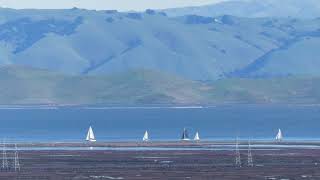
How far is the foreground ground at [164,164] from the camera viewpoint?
243ft

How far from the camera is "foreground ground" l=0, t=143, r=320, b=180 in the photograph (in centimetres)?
7419

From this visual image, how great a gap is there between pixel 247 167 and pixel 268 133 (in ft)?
221

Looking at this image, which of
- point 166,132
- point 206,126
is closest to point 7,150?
point 166,132

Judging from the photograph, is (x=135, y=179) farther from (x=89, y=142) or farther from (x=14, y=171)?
(x=89, y=142)

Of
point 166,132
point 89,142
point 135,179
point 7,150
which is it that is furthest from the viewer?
point 166,132

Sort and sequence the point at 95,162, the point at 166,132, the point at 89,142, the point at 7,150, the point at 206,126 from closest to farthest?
1. the point at 95,162
2. the point at 7,150
3. the point at 89,142
4. the point at 166,132
5. the point at 206,126

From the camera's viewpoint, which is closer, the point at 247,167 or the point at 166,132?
the point at 247,167

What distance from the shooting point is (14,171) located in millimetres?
78188

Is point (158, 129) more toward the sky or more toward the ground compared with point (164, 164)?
more toward the sky

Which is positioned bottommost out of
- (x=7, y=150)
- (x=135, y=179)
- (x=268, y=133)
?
(x=135, y=179)

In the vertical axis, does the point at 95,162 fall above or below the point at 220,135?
below

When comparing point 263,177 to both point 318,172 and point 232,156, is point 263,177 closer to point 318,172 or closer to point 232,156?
point 318,172

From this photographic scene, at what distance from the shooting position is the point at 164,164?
85062 mm

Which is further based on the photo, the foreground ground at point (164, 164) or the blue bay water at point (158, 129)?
the blue bay water at point (158, 129)
